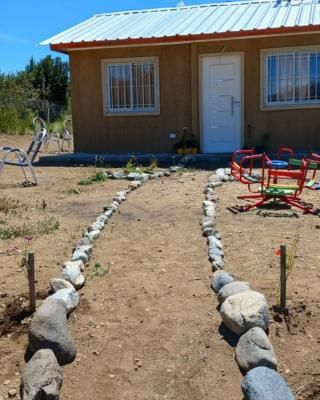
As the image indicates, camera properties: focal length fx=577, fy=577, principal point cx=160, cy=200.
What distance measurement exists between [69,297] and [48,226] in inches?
91.1

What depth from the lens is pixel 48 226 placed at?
631 centimetres

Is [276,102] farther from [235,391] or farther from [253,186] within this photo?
[235,391]

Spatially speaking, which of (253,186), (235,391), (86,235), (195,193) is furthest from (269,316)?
(253,186)

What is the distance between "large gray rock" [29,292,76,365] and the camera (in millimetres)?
3538

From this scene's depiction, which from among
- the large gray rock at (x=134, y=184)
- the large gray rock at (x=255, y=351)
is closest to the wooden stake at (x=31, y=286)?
the large gray rock at (x=255, y=351)

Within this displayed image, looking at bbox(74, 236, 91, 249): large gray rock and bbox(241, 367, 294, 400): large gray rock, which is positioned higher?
bbox(74, 236, 91, 249): large gray rock

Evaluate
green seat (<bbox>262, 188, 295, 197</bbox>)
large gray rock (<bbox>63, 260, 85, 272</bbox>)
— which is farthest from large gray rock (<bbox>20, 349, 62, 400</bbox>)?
green seat (<bbox>262, 188, 295, 197</bbox>)

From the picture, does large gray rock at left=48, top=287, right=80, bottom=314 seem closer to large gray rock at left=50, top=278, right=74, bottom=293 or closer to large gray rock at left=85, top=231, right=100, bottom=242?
large gray rock at left=50, top=278, right=74, bottom=293

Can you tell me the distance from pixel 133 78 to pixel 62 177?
3.95m

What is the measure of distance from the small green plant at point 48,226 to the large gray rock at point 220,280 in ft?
7.31

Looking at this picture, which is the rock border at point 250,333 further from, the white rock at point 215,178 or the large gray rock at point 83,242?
the white rock at point 215,178

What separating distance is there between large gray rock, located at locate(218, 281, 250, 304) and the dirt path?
11cm

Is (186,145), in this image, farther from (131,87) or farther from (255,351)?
(255,351)

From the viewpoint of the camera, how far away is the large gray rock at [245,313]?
3723mm
